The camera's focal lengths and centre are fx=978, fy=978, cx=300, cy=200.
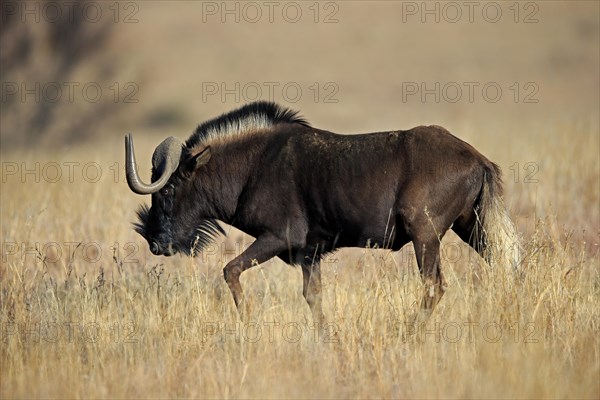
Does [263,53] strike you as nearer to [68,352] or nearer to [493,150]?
[493,150]

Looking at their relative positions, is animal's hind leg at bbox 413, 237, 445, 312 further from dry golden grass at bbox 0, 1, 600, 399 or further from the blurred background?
the blurred background

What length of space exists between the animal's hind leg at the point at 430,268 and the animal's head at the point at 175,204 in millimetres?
2022

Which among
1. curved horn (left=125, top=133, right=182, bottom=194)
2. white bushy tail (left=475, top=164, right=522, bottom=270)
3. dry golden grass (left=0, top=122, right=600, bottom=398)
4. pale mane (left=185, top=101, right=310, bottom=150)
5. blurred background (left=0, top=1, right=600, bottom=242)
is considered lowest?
dry golden grass (left=0, top=122, right=600, bottom=398)

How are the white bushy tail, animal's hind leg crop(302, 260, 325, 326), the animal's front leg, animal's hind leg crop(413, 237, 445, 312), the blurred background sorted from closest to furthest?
animal's hind leg crop(413, 237, 445, 312) < the white bushy tail < the animal's front leg < animal's hind leg crop(302, 260, 325, 326) < the blurred background

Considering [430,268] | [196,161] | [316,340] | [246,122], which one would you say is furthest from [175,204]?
[430,268]

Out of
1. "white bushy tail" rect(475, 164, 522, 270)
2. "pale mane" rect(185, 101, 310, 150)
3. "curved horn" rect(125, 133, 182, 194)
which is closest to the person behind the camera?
"white bushy tail" rect(475, 164, 522, 270)

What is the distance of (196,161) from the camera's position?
8562mm

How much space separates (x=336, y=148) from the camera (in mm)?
8195

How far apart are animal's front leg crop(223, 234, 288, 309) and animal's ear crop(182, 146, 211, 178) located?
0.91 meters

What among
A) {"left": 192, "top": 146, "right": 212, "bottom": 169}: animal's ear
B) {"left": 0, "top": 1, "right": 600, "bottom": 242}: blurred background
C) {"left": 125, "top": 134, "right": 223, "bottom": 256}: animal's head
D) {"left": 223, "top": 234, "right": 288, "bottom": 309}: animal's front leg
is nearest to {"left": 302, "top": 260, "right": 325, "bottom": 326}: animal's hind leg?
{"left": 223, "top": 234, "right": 288, "bottom": 309}: animal's front leg

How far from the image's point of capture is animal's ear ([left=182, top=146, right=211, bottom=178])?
8555 mm

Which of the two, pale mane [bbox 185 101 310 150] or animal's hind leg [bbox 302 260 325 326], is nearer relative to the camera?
animal's hind leg [bbox 302 260 325 326]

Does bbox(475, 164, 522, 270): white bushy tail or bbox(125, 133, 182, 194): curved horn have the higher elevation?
bbox(125, 133, 182, 194): curved horn

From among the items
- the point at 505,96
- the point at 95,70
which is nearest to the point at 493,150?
the point at 95,70
